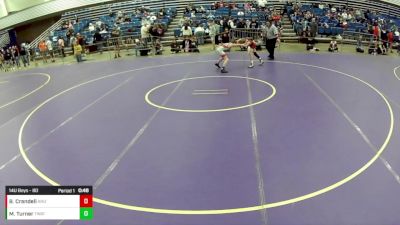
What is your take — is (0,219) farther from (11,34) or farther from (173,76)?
(11,34)

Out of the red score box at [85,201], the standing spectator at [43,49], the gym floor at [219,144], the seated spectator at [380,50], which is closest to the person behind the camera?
the red score box at [85,201]

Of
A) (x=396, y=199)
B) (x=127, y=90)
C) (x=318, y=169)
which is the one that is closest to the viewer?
(x=396, y=199)

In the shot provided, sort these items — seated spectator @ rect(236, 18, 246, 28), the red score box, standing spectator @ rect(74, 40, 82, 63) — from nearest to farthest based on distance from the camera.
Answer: the red score box < standing spectator @ rect(74, 40, 82, 63) < seated spectator @ rect(236, 18, 246, 28)

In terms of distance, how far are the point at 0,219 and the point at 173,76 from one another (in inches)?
419

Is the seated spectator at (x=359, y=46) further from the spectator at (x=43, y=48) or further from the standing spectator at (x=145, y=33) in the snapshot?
the spectator at (x=43, y=48)

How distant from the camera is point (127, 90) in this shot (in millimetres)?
14789

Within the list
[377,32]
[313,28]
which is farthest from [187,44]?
[377,32]

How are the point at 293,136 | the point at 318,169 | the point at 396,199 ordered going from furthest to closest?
the point at 293,136 → the point at 318,169 → the point at 396,199

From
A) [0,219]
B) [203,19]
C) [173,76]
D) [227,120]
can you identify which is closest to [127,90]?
[173,76]

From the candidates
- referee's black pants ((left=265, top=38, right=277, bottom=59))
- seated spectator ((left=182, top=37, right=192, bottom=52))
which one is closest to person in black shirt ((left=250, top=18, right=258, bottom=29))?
seated spectator ((left=182, top=37, right=192, bottom=52))

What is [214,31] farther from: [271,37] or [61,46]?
[61,46]

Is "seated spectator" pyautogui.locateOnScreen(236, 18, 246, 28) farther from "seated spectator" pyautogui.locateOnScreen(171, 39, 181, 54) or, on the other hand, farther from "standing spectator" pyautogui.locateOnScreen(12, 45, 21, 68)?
"standing spectator" pyautogui.locateOnScreen(12, 45, 21, 68)

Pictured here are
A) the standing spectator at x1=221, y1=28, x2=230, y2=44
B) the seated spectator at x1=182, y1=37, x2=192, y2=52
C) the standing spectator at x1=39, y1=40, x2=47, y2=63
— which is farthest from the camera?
the standing spectator at x1=39, y1=40, x2=47, y2=63
